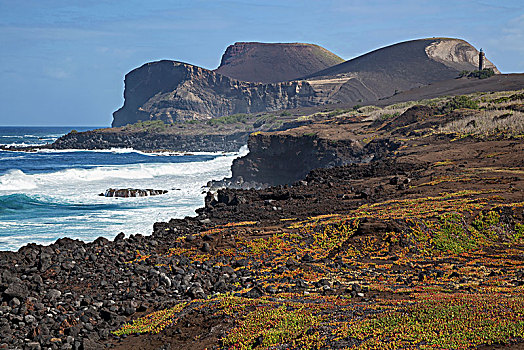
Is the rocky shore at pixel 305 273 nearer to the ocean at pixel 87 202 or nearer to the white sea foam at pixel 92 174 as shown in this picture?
the ocean at pixel 87 202

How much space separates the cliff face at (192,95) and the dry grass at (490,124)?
104 metres

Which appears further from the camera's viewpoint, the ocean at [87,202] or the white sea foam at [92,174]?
the white sea foam at [92,174]

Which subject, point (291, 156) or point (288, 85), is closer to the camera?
point (291, 156)

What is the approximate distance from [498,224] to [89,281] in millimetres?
10041

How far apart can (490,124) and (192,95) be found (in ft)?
402

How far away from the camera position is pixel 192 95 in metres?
146

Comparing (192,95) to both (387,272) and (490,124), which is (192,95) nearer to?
(490,124)

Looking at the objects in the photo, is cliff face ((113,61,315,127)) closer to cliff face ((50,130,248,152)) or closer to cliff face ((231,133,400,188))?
cliff face ((50,130,248,152))

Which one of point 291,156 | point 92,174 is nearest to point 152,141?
point 92,174

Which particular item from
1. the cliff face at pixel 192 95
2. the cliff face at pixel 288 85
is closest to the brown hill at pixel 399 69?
the cliff face at pixel 288 85

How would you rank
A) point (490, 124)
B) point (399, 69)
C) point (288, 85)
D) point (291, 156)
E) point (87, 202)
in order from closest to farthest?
point (490, 124) < point (87, 202) < point (291, 156) < point (399, 69) < point (288, 85)

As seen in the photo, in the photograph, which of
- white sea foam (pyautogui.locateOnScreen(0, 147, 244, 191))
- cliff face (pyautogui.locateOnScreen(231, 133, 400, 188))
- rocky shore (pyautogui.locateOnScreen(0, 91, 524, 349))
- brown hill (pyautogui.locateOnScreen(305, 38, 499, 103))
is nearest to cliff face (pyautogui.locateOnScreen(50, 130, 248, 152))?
white sea foam (pyautogui.locateOnScreen(0, 147, 244, 191))

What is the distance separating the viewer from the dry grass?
27.7 metres

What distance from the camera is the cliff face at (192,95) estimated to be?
143m
